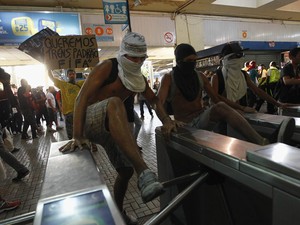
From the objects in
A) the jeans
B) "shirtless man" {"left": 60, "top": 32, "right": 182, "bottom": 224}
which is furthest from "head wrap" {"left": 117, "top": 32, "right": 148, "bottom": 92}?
the jeans

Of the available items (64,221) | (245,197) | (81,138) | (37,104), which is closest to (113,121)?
(81,138)

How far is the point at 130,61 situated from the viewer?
6.70ft

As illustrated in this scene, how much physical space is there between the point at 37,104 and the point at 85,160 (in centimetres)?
817

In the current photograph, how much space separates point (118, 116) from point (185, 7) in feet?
30.8

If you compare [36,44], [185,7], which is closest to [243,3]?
[185,7]

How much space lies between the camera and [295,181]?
802mm

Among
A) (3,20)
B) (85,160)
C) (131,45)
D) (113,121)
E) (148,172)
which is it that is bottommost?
(148,172)

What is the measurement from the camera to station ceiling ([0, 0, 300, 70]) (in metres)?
8.21

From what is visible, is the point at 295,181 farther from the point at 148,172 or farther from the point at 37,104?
the point at 37,104

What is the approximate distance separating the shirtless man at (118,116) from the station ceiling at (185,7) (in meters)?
5.70

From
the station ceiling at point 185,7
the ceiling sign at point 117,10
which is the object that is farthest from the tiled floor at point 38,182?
the station ceiling at point 185,7

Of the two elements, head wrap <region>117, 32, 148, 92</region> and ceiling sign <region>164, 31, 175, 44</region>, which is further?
ceiling sign <region>164, 31, 175, 44</region>

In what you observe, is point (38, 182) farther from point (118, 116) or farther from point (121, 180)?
→ point (118, 116)

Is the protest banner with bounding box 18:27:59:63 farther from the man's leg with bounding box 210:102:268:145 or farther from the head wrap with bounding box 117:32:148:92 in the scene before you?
the man's leg with bounding box 210:102:268:145
